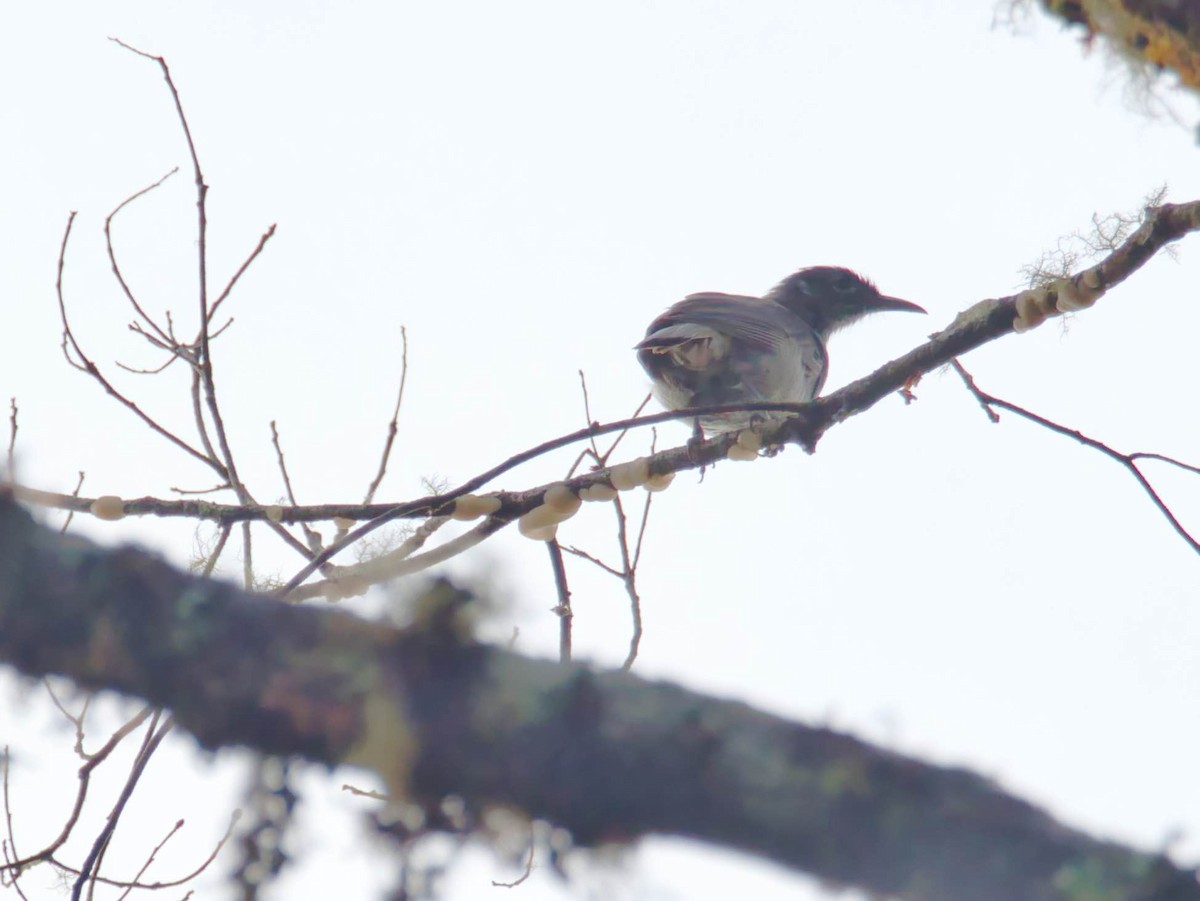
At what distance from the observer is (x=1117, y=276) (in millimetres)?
3422

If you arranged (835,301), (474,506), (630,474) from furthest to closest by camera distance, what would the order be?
(835,301) < (630,474) < (474,506)

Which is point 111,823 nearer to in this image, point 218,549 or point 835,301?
point 218,549

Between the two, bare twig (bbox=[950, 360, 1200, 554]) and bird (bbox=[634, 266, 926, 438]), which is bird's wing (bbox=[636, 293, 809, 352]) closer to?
bird (bbox=[634, 266, 926, 438])

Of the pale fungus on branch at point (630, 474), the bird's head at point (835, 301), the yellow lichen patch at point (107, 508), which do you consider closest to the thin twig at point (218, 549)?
the yellow lichen patch at point (107, 508)

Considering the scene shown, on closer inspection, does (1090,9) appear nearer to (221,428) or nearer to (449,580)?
(449,580)

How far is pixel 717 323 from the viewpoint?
6.98 metres

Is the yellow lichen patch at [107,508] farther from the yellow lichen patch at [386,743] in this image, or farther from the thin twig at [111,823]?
the yellow lichen patch at [386,743]

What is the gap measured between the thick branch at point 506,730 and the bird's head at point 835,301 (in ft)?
26.7

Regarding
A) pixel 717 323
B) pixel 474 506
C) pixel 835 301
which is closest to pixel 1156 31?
pixel 474 506

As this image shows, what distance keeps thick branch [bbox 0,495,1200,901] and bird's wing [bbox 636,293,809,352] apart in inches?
217

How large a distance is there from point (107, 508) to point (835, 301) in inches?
256

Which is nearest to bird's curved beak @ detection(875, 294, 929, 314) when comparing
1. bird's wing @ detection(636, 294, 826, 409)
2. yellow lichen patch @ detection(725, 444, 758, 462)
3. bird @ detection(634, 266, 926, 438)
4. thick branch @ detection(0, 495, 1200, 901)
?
bird @ detection(634, 266, 926, 438)

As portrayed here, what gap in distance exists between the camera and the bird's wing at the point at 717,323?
670cm

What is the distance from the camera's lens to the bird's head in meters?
9.17
